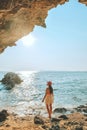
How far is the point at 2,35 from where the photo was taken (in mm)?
18625

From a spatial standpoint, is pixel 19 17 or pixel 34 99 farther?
pixel 34 99

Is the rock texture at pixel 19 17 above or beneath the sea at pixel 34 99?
above

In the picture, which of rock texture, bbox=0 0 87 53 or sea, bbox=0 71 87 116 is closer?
rock texture, bbox=0 0 87 53

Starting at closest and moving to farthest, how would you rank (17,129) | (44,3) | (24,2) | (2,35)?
(24,2), (44,3), (17,129), (2,35)

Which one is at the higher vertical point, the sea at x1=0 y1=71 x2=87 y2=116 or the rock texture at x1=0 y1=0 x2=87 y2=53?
the rock texture at x1=0 y1=0 x2=87 y2=53

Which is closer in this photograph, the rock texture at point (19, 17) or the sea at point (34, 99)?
the rock texture at point (19, 17)

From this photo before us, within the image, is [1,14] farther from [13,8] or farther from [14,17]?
[14,17]

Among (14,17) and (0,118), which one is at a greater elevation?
(14,17)

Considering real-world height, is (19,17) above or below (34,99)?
above

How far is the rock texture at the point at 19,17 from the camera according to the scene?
46.7 ft

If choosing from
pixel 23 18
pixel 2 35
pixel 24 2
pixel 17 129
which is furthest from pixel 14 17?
pixel 17 129

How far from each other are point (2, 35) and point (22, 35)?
8.12 ft

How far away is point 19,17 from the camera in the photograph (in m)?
17.7

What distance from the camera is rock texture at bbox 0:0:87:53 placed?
14228 millimetres
